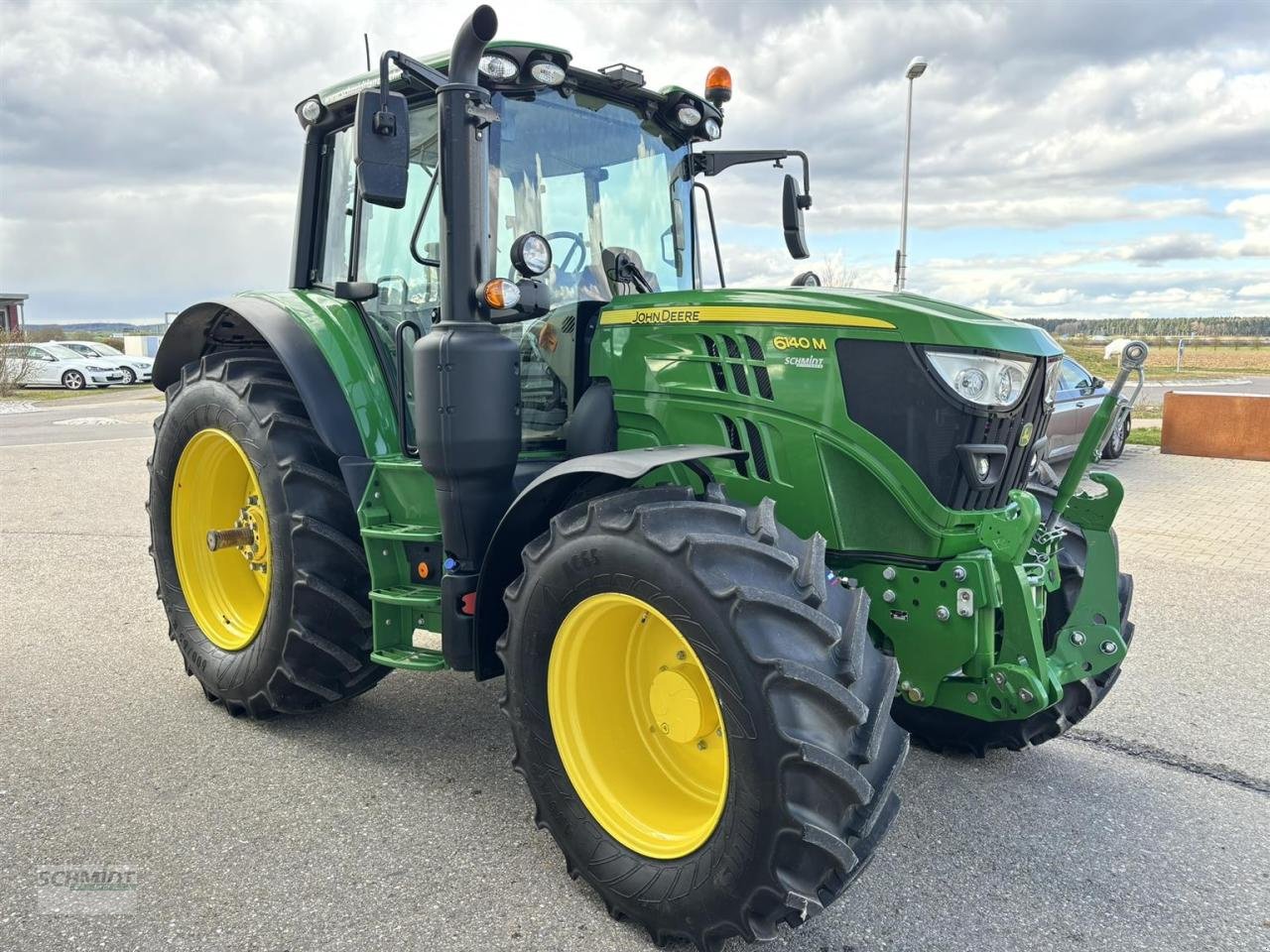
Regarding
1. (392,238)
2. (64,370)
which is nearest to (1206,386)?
(392,238)

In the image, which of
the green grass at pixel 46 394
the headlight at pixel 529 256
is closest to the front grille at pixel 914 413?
the headlight at pixel 529 256

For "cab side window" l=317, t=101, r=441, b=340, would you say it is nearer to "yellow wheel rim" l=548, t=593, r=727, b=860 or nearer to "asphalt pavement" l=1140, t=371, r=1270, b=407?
"yellow wheel rim" l=548, t=593, r=727, b=860

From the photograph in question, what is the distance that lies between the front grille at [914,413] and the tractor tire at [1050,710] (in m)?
0.87

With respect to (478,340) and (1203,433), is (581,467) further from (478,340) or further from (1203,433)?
(1203,433)

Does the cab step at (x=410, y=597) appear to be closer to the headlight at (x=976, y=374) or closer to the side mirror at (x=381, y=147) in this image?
the side mirror at (x=381, y=147)

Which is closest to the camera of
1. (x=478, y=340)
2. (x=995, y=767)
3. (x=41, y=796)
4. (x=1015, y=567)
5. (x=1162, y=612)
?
(x=1015, y=567)

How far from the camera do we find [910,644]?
3100 mm

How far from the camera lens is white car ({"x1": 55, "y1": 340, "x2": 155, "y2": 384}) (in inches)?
1111

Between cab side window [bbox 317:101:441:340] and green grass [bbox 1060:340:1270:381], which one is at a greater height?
cab side window [bbox 317:101:441:340]

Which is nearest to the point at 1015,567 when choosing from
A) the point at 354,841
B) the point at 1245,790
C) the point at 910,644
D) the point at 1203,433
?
the point at 910,644

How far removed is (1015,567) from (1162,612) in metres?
3.57

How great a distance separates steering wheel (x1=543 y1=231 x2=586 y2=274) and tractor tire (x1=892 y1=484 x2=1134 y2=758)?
1934mm

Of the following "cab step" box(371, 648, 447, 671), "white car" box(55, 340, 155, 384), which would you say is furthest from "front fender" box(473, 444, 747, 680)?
"white car" box(55, 340, 155, 384)

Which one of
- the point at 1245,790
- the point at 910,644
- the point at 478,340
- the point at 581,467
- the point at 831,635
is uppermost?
the point at 478,340
